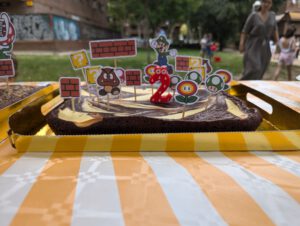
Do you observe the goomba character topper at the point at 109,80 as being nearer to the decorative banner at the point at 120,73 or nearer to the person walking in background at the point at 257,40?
the decorative banner at the point at 120,73

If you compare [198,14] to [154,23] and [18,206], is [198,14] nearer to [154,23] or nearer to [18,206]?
[154,23]

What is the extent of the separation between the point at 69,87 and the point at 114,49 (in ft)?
0.58

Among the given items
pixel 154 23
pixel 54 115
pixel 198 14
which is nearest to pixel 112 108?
pixel 54 115

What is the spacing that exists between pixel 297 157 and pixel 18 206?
1.54 feet

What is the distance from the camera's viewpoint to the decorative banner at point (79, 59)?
0.87 metres

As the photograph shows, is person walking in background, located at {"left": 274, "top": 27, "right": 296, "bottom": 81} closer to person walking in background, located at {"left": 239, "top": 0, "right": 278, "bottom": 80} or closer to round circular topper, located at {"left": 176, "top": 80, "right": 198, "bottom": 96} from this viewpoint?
person walking in background, located at {"left": 239, "top": 0, "right": 278, "bottom": 80}

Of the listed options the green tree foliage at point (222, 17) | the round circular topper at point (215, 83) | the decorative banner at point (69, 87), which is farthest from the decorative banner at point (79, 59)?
the green tree foliage at point (222, 17)

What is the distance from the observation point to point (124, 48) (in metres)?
0.88

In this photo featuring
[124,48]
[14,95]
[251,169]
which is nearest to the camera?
[251,169]

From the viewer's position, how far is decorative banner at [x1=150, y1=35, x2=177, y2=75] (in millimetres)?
1062

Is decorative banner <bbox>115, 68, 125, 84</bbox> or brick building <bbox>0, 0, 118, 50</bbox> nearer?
decorative banner <bbox>115, 68, 125, 84</bbox>

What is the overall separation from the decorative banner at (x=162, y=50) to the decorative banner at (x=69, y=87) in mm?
380

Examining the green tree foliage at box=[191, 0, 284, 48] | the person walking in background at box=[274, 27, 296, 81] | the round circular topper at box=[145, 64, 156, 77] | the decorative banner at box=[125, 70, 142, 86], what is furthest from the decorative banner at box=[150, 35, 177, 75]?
the green tree foliage at box=[191, 0, 284, 48]

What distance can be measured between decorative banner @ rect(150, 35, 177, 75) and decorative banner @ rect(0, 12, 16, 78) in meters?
0.43
